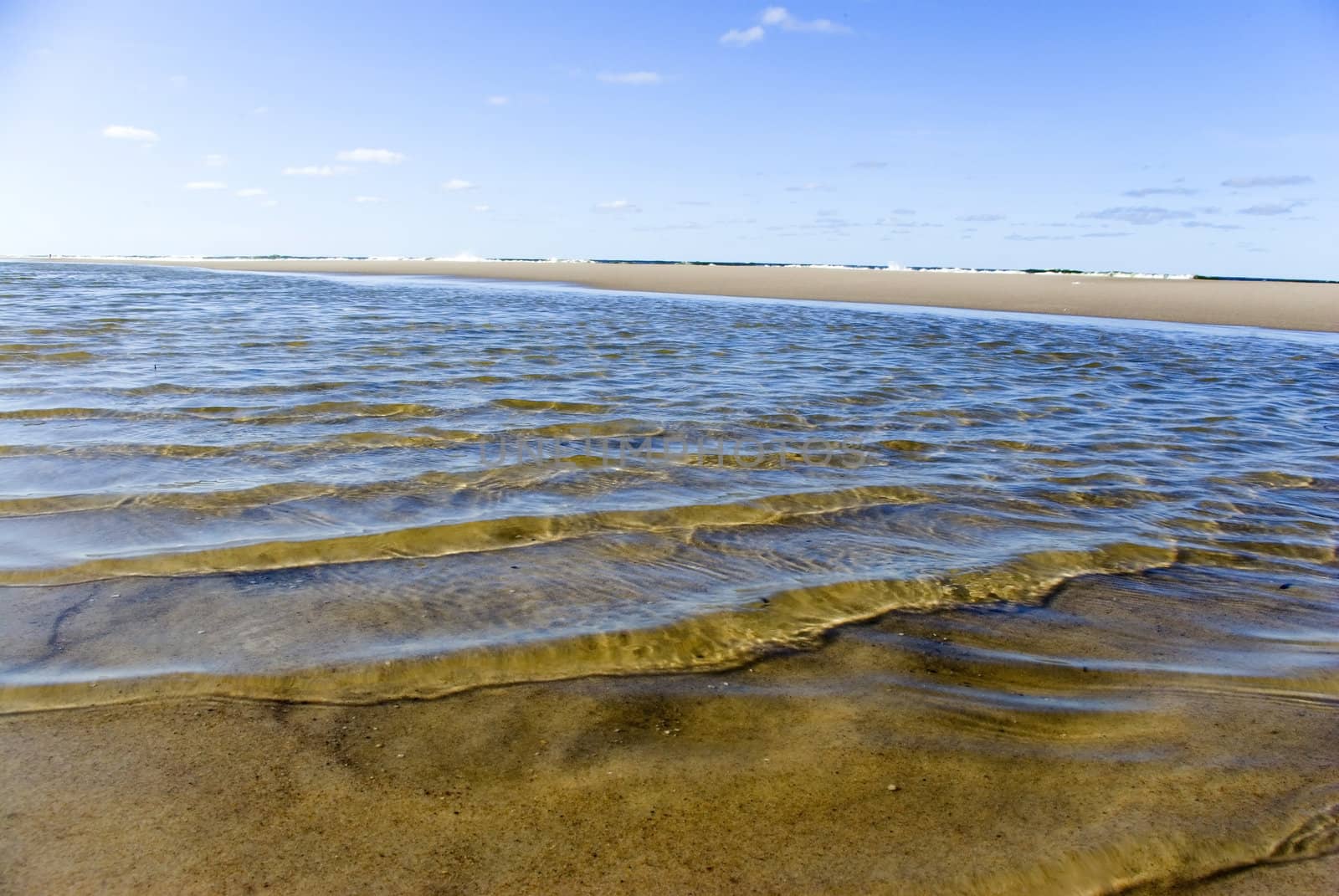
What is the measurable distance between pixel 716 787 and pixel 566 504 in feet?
7.35

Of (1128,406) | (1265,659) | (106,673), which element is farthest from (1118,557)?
(1128,406)

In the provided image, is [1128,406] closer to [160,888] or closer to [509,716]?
[509,716]

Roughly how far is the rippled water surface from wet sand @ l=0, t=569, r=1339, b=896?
21cm

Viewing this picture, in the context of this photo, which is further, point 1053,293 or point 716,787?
point 1053,293

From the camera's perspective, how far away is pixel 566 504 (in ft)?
13.3

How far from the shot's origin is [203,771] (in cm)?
194

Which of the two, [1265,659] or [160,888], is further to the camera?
[1265,659]

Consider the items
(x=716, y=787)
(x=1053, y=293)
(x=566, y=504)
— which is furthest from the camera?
(x=1053, y=293)

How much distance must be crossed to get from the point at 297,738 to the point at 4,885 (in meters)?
0.60

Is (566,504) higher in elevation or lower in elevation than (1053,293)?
lower

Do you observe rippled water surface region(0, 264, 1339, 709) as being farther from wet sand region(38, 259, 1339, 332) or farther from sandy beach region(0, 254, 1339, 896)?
wet sand region(38, 259, 1339, 332)

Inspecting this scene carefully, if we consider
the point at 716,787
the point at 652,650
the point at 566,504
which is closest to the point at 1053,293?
the point at 566,504

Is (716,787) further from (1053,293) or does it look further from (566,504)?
(1053,293)

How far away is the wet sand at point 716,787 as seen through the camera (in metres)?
1.67
